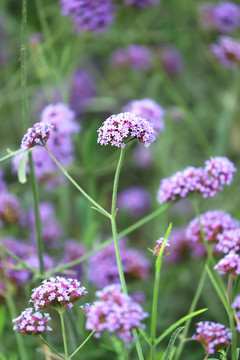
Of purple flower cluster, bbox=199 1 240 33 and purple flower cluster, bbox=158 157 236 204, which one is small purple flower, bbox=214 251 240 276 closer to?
purple flower cluster, bbox=158 157 236 204

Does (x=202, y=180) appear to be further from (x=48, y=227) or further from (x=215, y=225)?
(x=48, y=227)

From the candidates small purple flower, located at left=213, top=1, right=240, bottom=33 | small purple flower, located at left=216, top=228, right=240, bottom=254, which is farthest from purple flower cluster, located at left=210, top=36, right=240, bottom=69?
small purple flower, located at left=216, top=228, right=240, bottom=254

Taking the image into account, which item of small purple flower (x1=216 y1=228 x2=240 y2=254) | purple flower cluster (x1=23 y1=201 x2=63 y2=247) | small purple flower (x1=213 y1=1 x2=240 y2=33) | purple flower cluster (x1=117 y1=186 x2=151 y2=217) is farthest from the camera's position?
purple flower cluster (x1=117 y1=186 x2=151 y2=217)

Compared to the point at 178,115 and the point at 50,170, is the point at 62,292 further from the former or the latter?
the point at 178,115

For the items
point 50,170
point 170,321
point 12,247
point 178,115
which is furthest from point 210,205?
point 12,247

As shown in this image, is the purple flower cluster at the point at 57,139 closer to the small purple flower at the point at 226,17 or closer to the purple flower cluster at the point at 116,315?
the purple flower cluster at the point at 116,315
